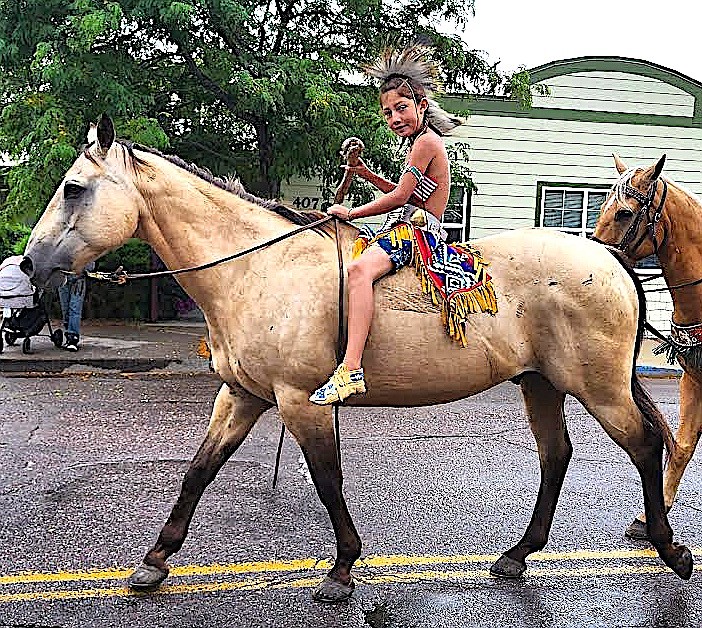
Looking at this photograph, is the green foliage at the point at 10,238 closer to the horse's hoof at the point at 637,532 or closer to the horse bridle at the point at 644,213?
the horse bridle at the point at 644,213

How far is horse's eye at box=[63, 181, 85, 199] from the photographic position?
13.3 ft

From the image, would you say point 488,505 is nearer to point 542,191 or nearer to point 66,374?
point 66,374

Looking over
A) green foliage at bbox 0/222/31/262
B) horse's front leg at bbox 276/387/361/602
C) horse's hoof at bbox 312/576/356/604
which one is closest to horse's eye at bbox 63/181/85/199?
horse's front leg at bbox 276/387/361/602

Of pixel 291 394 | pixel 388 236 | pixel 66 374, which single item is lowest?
pixel 66 374

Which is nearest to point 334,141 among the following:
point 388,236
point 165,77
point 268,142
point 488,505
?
point 268,142

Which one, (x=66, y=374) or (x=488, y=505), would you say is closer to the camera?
(x=488, y=505)

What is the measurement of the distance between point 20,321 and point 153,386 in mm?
2937

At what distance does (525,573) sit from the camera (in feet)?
15.2

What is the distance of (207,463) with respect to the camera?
14.4ft

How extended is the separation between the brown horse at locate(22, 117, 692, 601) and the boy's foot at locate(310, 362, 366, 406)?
135 millimetres

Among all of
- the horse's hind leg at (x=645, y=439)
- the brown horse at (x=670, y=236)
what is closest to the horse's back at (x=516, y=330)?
the horse's hind leg at (x=645, y=439)

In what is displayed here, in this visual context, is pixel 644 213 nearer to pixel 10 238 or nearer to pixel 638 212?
pixel 638 212

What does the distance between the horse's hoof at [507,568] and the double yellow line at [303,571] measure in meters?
0.06

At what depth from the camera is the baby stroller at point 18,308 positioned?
38.9 feet
